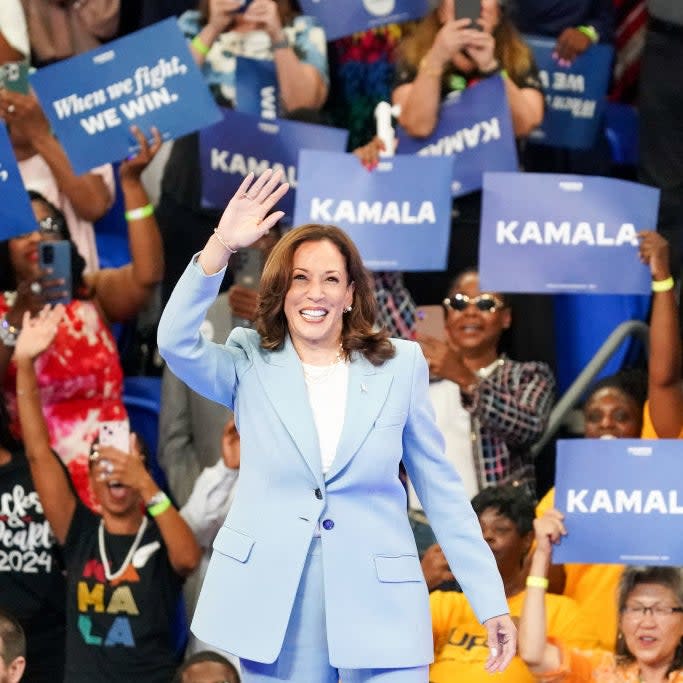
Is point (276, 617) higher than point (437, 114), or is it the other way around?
point (437, 114)

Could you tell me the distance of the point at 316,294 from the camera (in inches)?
129

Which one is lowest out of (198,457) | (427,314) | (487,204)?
(198,457)

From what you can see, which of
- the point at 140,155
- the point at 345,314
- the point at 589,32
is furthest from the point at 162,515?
the point at 589,32

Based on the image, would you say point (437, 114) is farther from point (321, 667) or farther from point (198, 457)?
point (321, 667)

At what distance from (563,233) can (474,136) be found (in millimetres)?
602

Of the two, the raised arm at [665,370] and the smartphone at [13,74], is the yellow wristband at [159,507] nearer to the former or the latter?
the raised arm at [665,370]

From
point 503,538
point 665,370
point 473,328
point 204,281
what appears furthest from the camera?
point 473,328

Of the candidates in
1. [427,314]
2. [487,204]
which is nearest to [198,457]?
[427,314]

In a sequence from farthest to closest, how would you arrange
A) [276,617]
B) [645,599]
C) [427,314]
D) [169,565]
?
[427,314] → [169,565] → [645,599] → [276,617]

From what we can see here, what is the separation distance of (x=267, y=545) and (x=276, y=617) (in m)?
0.14

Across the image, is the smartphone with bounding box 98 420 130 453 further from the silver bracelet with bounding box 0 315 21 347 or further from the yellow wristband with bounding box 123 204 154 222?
the yellow wristband with bounding box 123 204 154 222

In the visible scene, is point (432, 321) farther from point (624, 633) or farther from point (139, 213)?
point (624, 633)

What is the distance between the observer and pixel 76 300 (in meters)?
5.78

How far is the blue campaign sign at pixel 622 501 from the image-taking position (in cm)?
460
